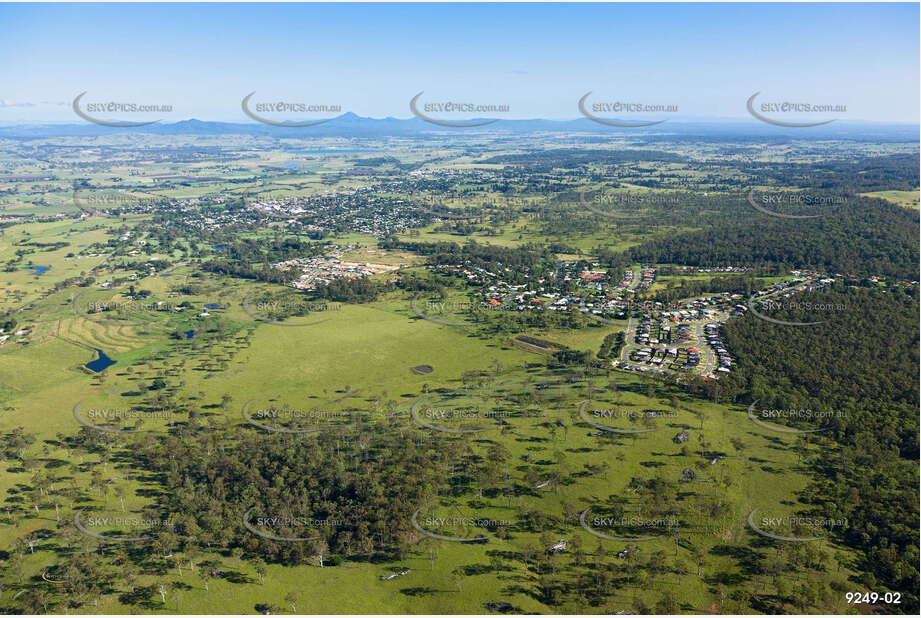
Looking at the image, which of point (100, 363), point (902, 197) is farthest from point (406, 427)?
point (902, 197)

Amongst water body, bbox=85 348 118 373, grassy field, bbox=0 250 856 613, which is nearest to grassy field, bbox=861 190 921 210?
grassy field, bbox=0 250 856 613

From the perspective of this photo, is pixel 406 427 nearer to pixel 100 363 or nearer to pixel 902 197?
pixel 100 363

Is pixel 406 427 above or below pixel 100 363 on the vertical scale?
below

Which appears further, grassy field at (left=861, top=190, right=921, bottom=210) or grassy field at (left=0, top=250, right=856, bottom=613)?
grassy field at (left=861, top=190, right=921, bottom=210)

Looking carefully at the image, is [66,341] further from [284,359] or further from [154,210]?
[154,210]

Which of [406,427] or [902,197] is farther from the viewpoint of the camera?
[902,197]

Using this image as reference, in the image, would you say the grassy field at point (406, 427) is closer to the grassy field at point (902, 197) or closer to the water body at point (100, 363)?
the water body at point (100, 363)

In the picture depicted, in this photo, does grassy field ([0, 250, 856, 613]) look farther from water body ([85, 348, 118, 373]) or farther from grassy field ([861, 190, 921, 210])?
grassy field ([861, 190, 921, 210])

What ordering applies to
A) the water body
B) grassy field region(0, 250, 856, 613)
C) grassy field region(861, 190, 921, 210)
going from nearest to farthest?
grassy field region(0, 250, 856, 613), the water body, grassy field region(861, 190, 921, 210)

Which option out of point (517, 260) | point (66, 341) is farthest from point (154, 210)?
point (517, 260)

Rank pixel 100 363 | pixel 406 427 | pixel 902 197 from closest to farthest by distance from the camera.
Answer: pixel 406 427, pixel 100 363, pixel 902 197
